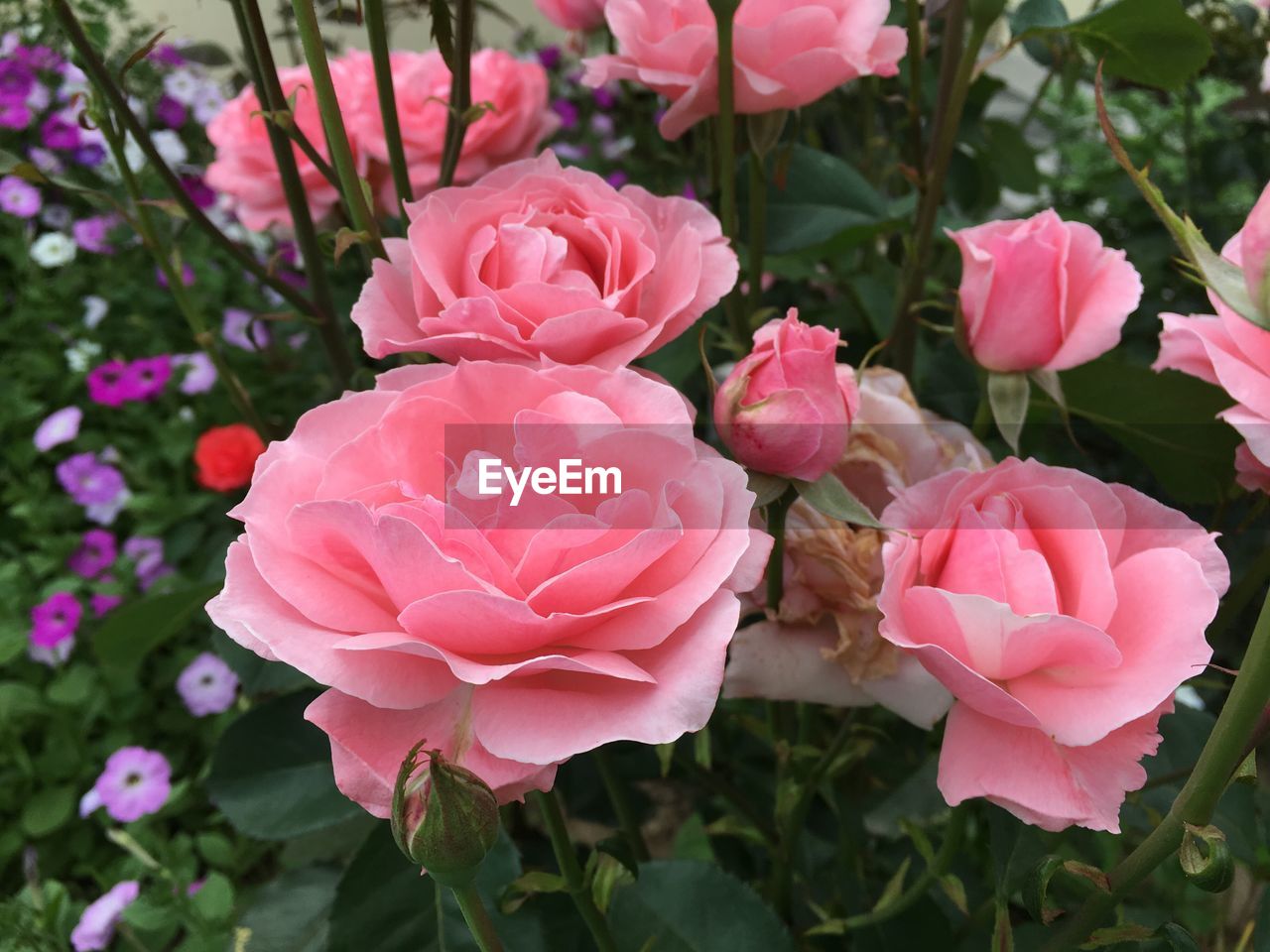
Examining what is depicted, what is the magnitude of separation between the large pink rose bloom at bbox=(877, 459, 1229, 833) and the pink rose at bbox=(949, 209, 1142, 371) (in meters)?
0.10

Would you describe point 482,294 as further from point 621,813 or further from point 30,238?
point 30,238

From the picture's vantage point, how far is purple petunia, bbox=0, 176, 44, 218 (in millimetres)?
1673

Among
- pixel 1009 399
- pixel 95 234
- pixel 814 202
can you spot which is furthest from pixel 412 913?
pixel 95 234

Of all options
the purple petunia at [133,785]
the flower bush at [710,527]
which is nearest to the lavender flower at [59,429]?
the purple petunia at [133,785]

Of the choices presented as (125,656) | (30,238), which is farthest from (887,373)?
(30,238)

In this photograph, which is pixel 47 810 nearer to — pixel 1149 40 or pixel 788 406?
pixel 788 406

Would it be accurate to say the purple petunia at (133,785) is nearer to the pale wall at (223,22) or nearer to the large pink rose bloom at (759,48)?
the large pink rose bloom at (759,48)

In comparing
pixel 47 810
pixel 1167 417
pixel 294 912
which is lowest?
pixel 47 810

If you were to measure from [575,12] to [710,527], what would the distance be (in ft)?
1.92

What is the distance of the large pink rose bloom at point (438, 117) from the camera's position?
605mm

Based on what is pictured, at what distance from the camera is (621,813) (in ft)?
1.72

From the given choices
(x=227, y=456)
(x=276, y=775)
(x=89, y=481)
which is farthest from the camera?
(x=89, y=481)

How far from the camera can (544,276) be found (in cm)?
36

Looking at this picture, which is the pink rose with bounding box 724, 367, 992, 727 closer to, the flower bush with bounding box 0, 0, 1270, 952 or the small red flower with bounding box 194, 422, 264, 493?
the flower bush with bounding box 0, 0, 1270, 952
